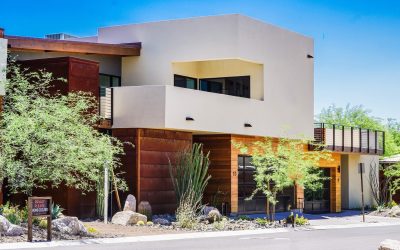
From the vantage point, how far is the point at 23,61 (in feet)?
98.7

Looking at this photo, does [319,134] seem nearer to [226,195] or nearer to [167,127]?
[226,195]

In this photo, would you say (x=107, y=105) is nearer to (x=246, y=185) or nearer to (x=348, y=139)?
(x=246, y=185)

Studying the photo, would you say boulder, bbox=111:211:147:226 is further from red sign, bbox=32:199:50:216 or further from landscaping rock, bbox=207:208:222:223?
red sign, bbox=32:199:50:216

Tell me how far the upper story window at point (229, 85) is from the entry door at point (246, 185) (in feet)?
10.6

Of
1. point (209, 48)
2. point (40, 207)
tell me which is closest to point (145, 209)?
point (209, 48)

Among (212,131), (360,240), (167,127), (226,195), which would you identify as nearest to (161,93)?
(167,127)

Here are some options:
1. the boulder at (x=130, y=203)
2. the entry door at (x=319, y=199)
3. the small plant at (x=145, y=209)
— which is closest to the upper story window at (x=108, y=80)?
the boulder at (x=130, y=203)

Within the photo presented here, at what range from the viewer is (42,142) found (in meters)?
24.7

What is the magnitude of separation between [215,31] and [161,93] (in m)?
4.90

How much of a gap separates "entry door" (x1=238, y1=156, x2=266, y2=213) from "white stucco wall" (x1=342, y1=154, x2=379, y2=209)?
10.4 metres

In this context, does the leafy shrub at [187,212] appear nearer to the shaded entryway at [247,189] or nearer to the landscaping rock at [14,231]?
the shaded entryway at [247,189]

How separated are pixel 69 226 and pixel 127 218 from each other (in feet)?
16.3

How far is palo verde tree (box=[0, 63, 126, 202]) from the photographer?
78.6ft

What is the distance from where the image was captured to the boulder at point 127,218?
2794cm
